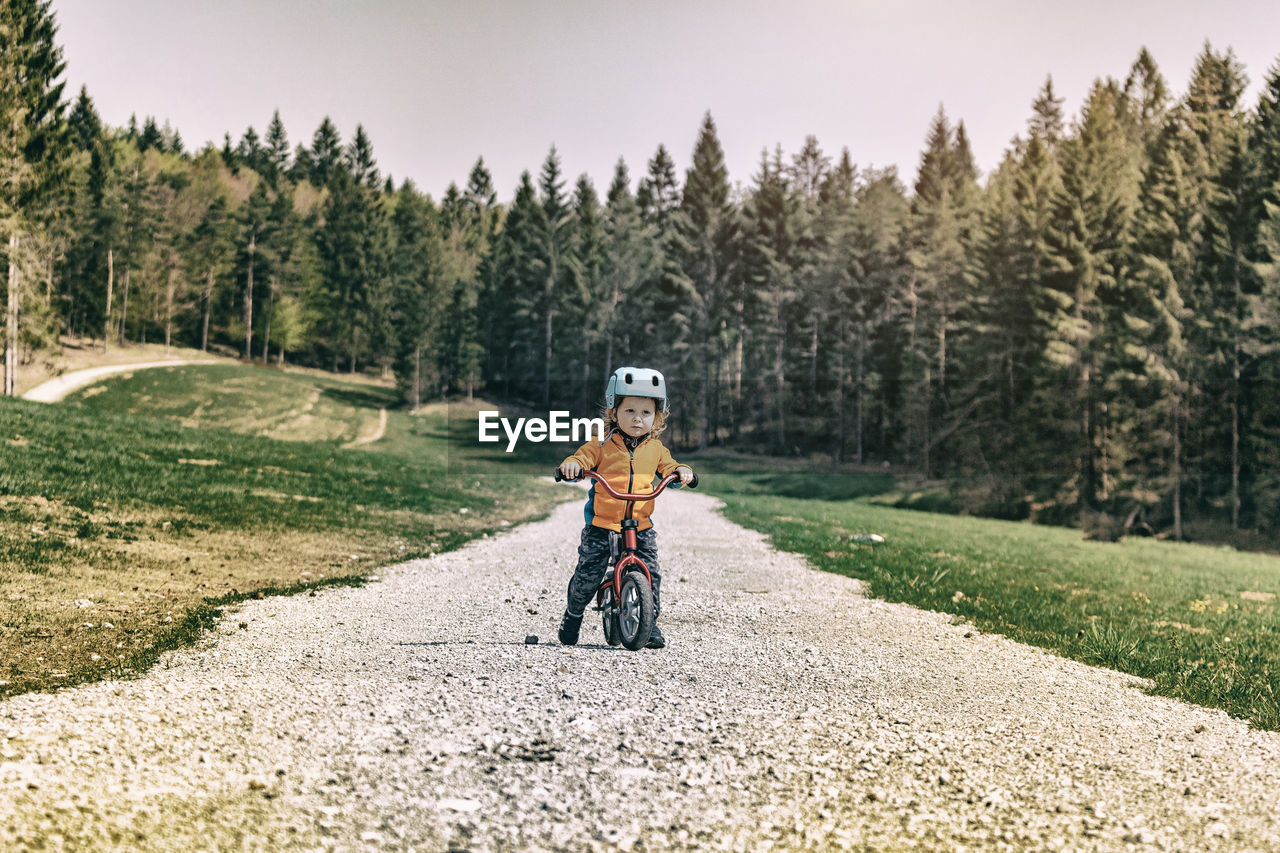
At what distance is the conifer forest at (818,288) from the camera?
125 ft

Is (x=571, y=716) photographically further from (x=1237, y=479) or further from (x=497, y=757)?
(x=1237, y=479)

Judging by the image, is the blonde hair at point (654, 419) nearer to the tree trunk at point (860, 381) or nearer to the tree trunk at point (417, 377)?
the tree trunk at point (860, 381)

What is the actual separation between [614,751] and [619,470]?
2658mm

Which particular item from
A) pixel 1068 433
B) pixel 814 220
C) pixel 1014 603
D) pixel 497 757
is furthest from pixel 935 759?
pixel 814 220

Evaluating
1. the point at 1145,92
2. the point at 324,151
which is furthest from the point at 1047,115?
the point at 324,151

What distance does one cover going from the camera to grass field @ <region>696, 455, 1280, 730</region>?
8539mm

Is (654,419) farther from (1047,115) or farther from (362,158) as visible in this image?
(362,158)

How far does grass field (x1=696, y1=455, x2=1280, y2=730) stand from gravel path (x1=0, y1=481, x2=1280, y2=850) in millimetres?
972

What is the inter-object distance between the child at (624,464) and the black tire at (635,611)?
5.7 inches

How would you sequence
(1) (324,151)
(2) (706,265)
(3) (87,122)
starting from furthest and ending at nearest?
(1) (324,151), (3) (87,122), (2) (706,265)

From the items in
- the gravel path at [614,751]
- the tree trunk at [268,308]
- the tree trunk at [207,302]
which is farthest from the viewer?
the tree trunk at [268,308]

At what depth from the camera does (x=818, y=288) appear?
209ft

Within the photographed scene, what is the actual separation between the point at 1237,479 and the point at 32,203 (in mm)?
61378

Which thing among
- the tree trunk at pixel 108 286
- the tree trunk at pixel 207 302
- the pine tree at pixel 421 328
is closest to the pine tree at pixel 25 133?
the pine tree at pixel 421 328
